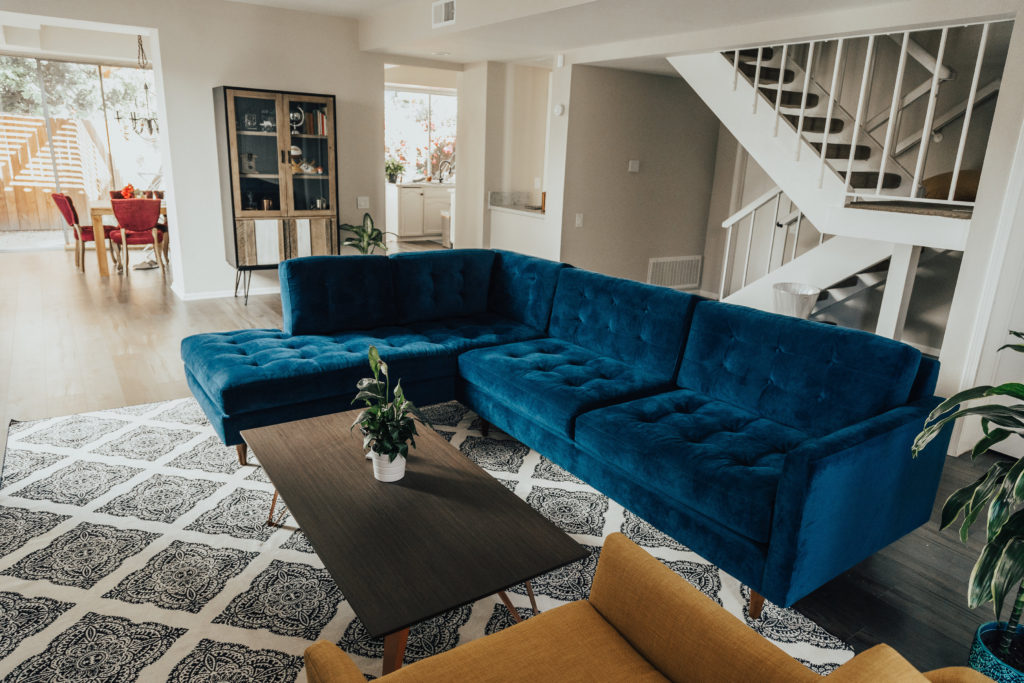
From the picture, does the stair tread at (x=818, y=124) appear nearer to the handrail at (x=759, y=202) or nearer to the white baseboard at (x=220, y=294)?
the handrail at (x=759, y=202)

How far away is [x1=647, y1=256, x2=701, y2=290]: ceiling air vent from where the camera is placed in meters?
7.25

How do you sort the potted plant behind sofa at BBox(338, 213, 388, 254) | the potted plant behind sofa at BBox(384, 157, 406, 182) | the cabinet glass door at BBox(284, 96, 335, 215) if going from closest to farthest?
the cabinet glass door at BBox(284, 96, 335, 215) → the potted plant behind sofa at BBox(338, 213, 388, 254) → the potted plant behind sofa at BBox(384, 157, 406, 182)

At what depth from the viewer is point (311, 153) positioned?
20.7 feet

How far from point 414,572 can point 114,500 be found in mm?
1794

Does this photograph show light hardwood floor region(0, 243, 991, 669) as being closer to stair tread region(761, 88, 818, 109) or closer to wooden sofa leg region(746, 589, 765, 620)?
wooden sofa leg region(746, 589, 765, 620)

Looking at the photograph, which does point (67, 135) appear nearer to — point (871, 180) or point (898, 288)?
point (871, 180)

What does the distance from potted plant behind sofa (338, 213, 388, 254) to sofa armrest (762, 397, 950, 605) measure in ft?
17.1

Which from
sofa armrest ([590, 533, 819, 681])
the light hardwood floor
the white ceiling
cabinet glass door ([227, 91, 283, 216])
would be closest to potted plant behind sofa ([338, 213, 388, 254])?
cabinet glass door ([227, 91, 283, 216])

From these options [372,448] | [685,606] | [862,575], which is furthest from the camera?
[862,575]

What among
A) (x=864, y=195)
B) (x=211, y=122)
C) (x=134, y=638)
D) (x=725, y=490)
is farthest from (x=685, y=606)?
(x=211, y=122)

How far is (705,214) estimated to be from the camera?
24.5 feet

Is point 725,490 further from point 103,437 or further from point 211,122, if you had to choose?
point 211,122

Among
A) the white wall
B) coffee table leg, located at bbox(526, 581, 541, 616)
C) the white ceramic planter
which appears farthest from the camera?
the white wall

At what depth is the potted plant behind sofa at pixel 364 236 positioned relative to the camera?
670cm
